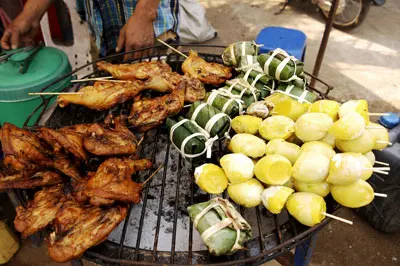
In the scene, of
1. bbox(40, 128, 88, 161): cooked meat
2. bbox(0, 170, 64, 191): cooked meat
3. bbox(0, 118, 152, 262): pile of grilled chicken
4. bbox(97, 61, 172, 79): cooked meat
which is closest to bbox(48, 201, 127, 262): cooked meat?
bbox(0, 118, 152, 262): pile of grilled chicken

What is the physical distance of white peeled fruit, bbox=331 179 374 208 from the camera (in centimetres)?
201

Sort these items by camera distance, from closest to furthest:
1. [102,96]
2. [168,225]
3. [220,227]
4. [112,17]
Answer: [220,227], [168,225], [102,96], [112,17]

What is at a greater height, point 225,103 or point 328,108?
point 328,108

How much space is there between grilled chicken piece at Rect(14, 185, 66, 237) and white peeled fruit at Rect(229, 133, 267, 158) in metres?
1.25

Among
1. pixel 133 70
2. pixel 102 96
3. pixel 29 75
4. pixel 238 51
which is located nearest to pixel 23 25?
pixel 29 75

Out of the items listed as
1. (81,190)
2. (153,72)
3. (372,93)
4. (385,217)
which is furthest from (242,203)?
(372,93)

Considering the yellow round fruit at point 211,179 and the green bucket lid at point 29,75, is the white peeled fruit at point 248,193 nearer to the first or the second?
the yellow round fruit at point 211,179

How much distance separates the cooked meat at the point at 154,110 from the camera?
279 centimetres

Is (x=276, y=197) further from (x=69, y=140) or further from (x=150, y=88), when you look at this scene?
(x=150, y=88)

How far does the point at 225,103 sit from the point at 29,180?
1.60m

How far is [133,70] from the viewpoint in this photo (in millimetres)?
3201

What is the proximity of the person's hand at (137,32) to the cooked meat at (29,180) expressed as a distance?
1.72 meters

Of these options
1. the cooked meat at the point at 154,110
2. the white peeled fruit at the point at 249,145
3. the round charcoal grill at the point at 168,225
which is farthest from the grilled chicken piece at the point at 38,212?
the white peeled fruit at the point at 249,145

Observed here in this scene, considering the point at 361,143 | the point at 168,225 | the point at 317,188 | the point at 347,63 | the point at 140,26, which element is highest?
the point at 140,26
